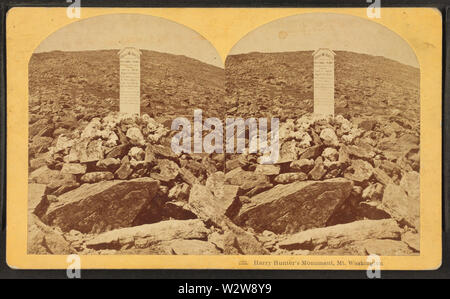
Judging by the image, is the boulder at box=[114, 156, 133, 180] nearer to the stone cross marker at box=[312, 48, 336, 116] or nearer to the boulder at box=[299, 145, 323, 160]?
the boulder at box=[299, 145, 323, 160]

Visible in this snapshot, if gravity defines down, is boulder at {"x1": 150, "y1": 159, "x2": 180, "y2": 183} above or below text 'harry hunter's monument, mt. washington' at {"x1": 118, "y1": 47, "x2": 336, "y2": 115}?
below

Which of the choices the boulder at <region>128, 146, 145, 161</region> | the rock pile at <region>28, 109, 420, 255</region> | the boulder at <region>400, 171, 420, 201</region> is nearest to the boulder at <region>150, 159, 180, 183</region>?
the rock pile at <region>28, 109, 420, 255</region>

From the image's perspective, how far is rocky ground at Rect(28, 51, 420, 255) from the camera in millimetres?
2270

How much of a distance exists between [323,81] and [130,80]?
1187 millimetres

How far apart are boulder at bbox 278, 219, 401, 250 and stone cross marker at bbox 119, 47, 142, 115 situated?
124 cm

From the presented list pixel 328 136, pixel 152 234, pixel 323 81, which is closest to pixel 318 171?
pixel 328 136

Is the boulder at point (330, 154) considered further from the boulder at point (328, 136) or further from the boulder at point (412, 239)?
the boulder at point (412, 239)

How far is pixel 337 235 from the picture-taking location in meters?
2.26

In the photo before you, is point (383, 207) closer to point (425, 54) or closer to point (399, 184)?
point (399, 184)

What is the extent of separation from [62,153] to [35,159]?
0.17 metres

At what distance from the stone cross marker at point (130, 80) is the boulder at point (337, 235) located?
48.7 inches

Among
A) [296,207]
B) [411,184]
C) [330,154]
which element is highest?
[330,154]

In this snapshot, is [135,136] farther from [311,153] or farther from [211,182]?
[311,153]

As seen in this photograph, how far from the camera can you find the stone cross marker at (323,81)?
230cm
